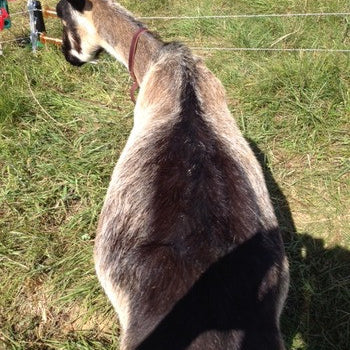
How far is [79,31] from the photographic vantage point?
3.87 meters

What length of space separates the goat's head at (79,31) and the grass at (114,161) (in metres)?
0.82

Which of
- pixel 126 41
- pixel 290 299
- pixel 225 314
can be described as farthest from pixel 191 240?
pixel 126 41

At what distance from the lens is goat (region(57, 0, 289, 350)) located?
1.87m

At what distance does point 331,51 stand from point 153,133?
10.2 feet

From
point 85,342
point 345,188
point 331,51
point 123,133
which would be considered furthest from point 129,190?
point 331,51

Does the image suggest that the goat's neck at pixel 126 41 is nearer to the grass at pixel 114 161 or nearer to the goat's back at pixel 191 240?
the goat's back at pixel 191 240

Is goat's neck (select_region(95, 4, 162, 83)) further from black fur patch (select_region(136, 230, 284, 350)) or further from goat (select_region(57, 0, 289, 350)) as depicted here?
black fur patch (select_region(136, 230, 284, 350))

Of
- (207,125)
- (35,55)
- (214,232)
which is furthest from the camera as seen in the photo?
(35,55)

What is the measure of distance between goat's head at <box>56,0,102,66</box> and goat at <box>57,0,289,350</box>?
1.15m

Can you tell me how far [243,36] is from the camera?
18.2ft

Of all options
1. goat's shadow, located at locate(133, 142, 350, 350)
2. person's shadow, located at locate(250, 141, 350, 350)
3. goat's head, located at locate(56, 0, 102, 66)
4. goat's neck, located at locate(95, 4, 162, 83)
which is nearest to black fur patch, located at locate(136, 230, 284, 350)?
goat's shadow, located at locate(133, 142, 350, 350)

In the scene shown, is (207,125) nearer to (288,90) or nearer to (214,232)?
(214,232)

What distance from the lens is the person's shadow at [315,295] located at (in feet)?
10.4

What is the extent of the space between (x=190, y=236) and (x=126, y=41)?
2050 mm
